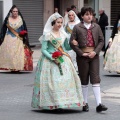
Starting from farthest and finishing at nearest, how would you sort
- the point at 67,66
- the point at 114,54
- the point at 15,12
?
the point at 15,12 < the point at 114,54 < the point at 67,66

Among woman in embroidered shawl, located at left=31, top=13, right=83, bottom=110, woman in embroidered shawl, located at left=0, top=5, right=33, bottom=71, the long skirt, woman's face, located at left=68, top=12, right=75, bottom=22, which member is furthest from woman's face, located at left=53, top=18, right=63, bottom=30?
woman in embroidered shawl, located at left=0, top=5, right=33, bottom=71

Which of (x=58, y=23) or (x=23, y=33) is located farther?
(x=23, y=33)

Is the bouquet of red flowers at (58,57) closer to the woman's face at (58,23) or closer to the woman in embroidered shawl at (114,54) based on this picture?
the woman's face at (58,23)

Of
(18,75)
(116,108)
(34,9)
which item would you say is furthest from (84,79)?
(34,9)

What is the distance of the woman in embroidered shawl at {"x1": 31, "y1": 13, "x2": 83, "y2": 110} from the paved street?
0.65 ft

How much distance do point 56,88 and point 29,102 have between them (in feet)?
4.94

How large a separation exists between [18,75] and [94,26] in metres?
6.47

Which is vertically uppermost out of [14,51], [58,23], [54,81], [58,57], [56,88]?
[58,23]

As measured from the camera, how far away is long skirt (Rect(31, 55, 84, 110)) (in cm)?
1034

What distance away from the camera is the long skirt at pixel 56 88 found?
1034 cm

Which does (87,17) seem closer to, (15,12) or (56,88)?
(56,88)

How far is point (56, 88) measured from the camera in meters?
10.4

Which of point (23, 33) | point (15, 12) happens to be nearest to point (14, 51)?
point (23, 33)

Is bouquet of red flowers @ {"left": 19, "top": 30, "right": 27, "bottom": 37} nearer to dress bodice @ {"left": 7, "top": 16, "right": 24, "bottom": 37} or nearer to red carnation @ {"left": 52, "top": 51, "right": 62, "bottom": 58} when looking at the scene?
dress bodice @ {"left": 7, "top": 16, "right": 24, "bottom": 37}
